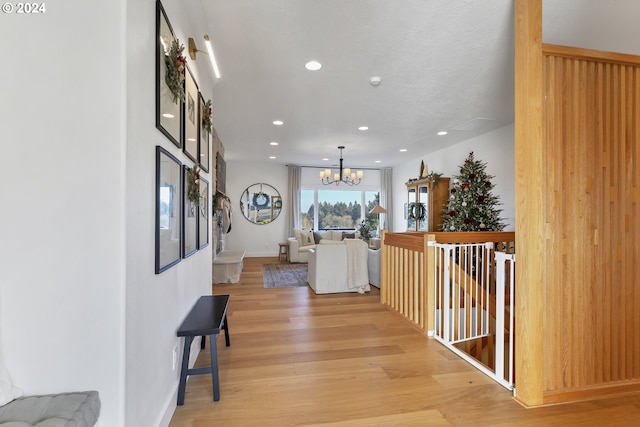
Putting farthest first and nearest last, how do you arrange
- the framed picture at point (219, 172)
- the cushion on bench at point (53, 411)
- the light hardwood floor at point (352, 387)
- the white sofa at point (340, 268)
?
the framed picture at point (219, 172)
the white sofa at point (340, 268)
the light hardwood floor at point (352, 387)
the cushion on bench at point (53, 411)

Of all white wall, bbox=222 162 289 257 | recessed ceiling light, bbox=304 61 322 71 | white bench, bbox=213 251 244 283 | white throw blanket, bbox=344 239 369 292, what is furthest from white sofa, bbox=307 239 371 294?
white wall, bbox=222 162 289 257

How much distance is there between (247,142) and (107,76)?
5.19 metres

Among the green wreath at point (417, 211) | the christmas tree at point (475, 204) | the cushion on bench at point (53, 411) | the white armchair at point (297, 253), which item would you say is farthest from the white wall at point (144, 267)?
the green wreath at point (417, 211)

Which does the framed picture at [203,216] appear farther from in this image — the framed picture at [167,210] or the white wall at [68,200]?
the white wall at [68,200]

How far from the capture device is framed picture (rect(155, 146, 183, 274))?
152cm

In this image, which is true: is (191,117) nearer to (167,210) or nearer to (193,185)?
(193,185)

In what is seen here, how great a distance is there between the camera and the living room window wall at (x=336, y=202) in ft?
29.3

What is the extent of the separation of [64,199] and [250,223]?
295 inches

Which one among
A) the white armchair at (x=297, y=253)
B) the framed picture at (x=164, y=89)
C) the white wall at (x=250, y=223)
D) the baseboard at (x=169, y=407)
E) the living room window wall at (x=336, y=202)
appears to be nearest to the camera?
the framed picture at (x=164, y=89)

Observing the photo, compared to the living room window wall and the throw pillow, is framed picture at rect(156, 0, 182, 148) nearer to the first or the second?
the throw pillow

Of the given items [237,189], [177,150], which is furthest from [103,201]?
[237,189]

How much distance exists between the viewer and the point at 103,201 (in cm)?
114

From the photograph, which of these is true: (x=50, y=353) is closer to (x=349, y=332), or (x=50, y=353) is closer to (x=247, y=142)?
(x=349, y=332)

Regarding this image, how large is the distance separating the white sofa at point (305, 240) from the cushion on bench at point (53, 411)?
20.7 ft
